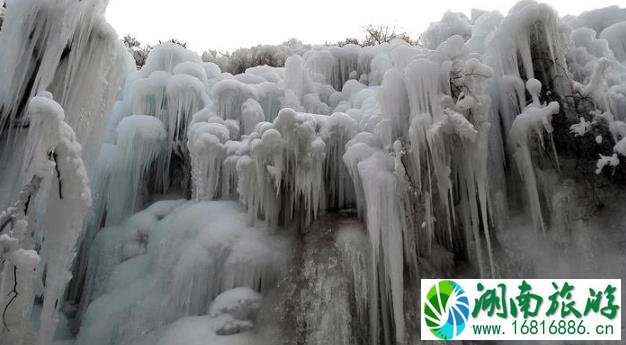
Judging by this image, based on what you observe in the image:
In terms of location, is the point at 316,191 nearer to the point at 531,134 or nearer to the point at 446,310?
the point at 446,310

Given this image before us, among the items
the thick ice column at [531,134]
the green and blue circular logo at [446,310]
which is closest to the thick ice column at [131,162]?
the green and blue circular logo at [446,310]

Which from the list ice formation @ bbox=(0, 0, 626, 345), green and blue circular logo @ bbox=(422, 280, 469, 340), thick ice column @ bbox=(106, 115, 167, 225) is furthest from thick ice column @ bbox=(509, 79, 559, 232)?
thick ice column @ bbox=(106, 115, 167, 225)

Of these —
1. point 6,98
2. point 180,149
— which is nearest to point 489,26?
point 180,149

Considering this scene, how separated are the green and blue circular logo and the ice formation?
0.28m

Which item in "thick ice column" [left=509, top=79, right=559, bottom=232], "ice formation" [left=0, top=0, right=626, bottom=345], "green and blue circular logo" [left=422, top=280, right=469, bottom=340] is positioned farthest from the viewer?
"thick ice column" [left=509, top=79, right=559, bottom=232]

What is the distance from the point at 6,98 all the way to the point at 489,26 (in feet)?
17.4

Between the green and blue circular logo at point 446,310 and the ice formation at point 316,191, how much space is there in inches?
11.1

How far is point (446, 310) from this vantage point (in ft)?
13.2

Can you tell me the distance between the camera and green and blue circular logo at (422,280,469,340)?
3906 mm

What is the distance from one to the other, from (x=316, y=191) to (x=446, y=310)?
1740 millimetres

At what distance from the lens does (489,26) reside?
18.6 feet

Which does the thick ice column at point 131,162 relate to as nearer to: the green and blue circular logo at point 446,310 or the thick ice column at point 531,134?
the green and blue circular logo at point 446,310

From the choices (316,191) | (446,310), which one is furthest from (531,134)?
(316,191)

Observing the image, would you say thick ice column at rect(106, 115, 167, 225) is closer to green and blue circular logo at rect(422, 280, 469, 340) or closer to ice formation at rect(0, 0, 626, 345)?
ice formation at rect(0, 0, 626, 345)
